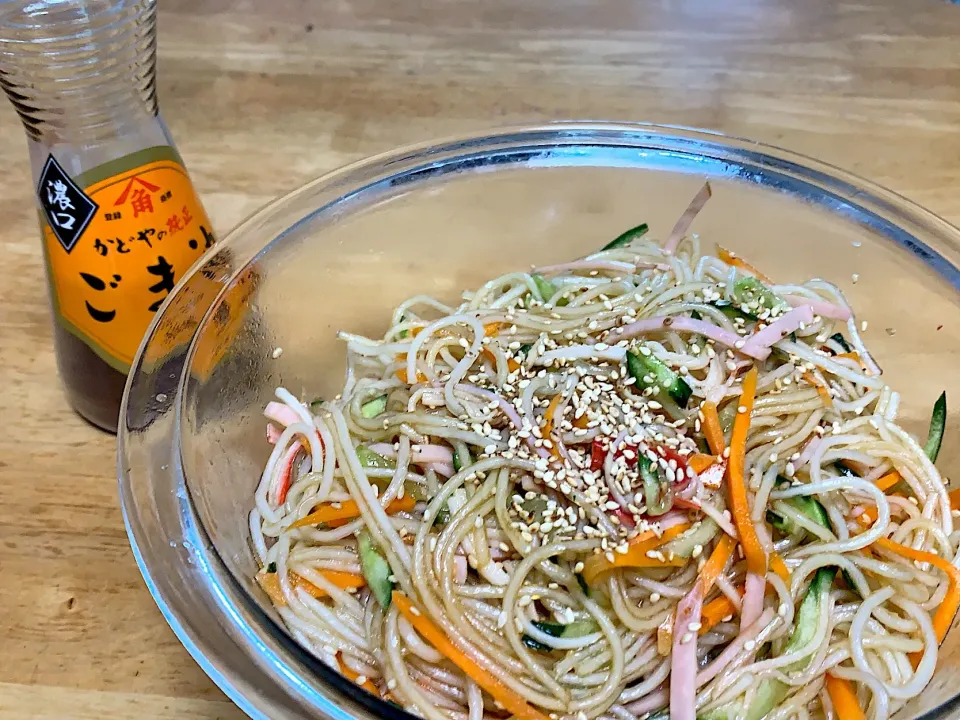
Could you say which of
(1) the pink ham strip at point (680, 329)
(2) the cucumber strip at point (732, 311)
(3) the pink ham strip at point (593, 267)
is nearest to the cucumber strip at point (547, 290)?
(3) the pink ham strip at point (593, 267)

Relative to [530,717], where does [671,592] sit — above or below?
above

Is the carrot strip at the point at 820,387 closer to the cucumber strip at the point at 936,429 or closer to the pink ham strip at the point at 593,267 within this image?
the cucumber strip at the point at 936,429

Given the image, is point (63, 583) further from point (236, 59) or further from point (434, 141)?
point (236, 59)

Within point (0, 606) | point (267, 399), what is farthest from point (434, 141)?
point (0, 606)

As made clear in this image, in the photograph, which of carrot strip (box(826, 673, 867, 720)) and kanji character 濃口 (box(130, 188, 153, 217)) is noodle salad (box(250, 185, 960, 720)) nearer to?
carrot strip (box(826, 673, 867, 720))

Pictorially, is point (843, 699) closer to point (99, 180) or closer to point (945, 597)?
point (945, 597)

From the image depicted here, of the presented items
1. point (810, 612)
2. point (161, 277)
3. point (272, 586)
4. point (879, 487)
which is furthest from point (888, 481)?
point (161, 277)
